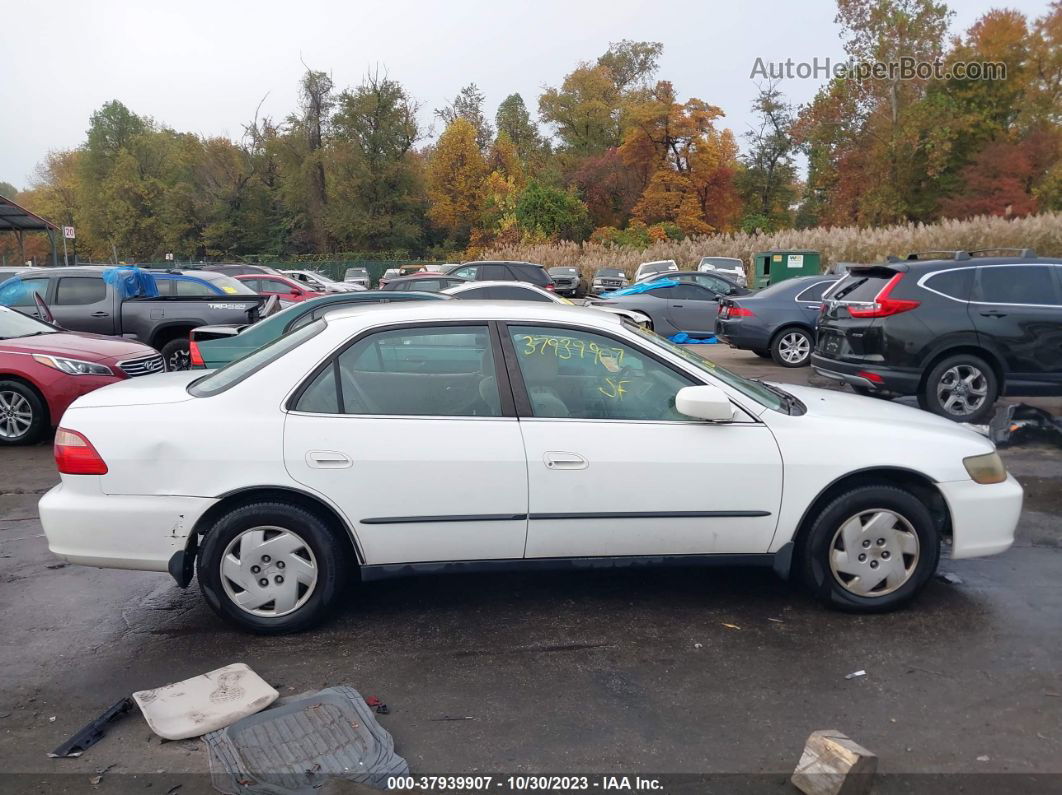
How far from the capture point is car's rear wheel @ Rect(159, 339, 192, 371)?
11.7 meters

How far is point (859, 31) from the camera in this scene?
45.8m

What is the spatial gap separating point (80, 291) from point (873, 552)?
11.4m

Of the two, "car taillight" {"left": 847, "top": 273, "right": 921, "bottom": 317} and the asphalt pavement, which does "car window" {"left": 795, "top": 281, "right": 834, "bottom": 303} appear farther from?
the asphalt pavement

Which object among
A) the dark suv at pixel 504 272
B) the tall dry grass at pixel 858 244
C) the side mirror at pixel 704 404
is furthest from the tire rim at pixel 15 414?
the tall dry grass at pixel 858 244

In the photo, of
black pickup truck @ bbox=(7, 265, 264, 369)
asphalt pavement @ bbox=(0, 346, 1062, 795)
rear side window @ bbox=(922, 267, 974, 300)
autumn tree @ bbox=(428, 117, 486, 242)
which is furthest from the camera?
autumn tree @ bbox=(428, 117, 486, 242)

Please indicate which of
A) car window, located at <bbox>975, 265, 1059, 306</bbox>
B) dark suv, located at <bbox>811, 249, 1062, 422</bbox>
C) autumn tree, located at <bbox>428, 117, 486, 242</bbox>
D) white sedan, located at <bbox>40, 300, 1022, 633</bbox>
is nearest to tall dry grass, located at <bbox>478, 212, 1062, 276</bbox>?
car window, located at <bbox>975, 265, 1059, 306</bbox>

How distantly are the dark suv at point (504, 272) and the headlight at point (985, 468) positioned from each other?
54.6 ft

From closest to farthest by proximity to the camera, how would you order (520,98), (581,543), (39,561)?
(581,543)
(39,561)
(520,98)

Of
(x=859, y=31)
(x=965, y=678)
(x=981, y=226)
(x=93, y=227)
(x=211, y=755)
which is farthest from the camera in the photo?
(x=93, y=227)

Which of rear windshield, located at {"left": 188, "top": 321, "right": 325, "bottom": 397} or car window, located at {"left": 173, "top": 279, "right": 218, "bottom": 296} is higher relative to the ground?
car window, located at {"left": 173, "top": 279, "right": 218, "bottom": 296}

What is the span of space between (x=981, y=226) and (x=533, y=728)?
29539 millimetres

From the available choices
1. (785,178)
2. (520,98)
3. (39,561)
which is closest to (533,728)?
(39,561)

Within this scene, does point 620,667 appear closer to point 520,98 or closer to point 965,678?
point 965,678

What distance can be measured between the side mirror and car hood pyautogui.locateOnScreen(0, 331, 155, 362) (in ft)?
22.7
